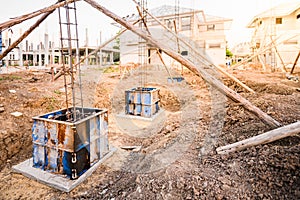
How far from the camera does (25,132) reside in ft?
17.3

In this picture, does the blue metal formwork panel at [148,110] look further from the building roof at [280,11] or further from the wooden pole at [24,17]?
the building roof at [280,11]

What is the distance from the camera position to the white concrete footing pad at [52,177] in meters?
3.31

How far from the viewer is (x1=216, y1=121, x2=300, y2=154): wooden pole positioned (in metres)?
2.45

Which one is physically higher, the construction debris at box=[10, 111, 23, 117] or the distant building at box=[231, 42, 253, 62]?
the distant building at box=[231, 42, 253, 62]

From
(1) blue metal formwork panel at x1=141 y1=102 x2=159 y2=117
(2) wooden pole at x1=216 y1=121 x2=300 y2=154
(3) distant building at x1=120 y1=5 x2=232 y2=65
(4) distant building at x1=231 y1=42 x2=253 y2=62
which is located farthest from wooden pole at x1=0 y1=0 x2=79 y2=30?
(4) distant building at x1=231 y1=42 x2=253 y2=62

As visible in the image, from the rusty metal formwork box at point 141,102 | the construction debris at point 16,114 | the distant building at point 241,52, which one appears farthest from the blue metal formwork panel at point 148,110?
the distant building at point 241,52

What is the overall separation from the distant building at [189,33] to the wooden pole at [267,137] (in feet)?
66.0

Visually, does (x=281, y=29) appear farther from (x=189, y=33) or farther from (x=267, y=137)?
(x=267, y=137)

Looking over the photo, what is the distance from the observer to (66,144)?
3.33 m

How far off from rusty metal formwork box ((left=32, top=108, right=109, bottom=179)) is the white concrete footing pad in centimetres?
7

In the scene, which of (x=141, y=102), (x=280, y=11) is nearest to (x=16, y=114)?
(x=141, y=102)

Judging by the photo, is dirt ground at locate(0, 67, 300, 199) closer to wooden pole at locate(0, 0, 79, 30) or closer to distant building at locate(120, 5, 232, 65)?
wooden pole at locate(0, 0, 79, 30)

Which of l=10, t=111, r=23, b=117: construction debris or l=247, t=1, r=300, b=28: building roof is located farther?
l=247, t=1, r=300, b=28: building roof

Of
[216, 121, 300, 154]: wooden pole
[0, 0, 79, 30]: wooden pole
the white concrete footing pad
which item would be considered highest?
[0, 0, 79, 30]: wooden pole
